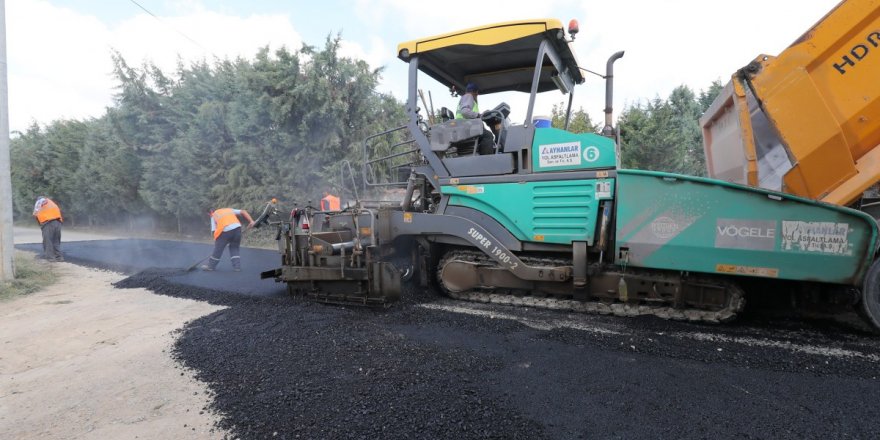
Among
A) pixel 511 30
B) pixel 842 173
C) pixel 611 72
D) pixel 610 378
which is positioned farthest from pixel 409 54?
pixel 842 173

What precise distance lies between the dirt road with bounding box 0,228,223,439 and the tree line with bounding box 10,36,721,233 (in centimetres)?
650

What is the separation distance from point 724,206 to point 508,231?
6.19 feet

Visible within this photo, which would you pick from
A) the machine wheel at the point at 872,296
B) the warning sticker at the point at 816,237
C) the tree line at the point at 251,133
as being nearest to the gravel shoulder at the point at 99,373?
the warning sticker at the point at 816,237

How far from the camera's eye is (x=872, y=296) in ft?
10.5

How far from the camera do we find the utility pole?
20.1ft

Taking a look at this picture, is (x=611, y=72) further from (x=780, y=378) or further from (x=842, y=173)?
(x=780, y=378)

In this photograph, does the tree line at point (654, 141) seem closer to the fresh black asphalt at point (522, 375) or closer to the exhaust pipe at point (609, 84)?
the exhaust pipe at point (609, 84)

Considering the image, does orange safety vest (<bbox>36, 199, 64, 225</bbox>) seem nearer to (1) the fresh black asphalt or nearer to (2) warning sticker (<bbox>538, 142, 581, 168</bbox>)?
(1) the fresh black asphalt

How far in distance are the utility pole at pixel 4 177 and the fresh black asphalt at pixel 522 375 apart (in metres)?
4.38

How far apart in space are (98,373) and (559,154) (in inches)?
167

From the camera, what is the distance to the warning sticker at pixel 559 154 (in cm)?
402

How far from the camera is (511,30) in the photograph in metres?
4.16

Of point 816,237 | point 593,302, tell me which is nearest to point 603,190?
point 593,302

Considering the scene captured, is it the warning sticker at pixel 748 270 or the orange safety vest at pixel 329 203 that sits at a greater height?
the orange safety vest at pixel 329 203
